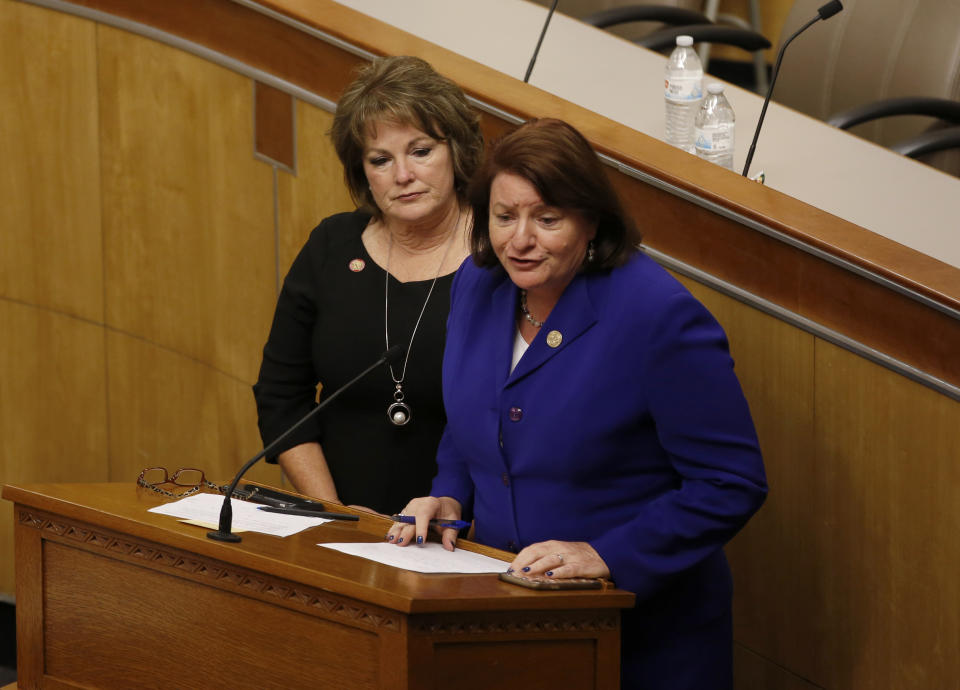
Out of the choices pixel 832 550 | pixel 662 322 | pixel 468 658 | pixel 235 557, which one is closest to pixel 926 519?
pixel 832 550

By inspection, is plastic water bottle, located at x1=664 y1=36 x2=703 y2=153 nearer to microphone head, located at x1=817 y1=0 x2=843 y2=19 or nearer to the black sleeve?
microphone head, located at x1=817 y1=0 x2=843 y2=19

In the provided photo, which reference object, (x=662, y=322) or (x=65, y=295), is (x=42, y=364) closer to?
(x=65, y=295)

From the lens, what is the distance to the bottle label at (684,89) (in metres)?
2.15

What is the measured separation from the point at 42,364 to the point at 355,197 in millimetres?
1348

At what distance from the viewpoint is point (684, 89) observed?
7.06 feet

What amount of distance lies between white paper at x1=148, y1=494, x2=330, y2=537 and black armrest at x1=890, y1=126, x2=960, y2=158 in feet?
4.74

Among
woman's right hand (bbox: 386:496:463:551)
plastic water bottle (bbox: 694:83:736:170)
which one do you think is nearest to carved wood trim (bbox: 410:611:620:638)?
woman's right hand (bbox: 386:496:463:551)

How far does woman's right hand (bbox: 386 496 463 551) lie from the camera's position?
1.52 meters

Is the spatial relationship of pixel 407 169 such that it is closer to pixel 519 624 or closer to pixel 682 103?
pixel 682 103

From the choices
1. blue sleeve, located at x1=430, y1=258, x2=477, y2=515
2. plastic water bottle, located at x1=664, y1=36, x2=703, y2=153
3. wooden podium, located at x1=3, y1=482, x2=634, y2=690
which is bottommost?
wooden podium, located at x1=3, y1=482, x2=634, y2=690

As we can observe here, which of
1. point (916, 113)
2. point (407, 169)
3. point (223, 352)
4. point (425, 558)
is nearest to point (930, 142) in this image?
point (916, 113)

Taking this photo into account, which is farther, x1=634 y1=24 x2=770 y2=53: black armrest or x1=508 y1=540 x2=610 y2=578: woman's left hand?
→ x1=634 y1=24 x2=770 y2=53: black armrest

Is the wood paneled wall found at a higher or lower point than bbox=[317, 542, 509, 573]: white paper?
higher

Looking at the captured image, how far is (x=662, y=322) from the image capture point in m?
1.43
